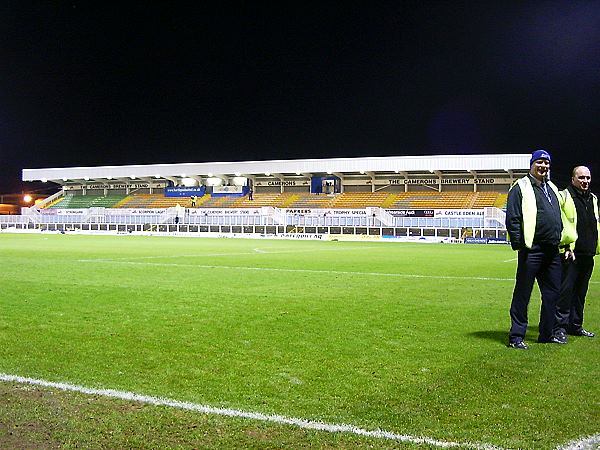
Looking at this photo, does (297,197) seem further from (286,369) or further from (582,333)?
(286,369)

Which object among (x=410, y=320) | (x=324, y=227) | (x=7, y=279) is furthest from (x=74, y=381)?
(x=324, y=227)

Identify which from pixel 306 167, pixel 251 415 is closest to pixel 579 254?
pixel 251 415

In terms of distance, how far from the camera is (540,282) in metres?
6.12

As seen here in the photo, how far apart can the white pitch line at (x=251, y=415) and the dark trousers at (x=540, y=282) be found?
2881 mm

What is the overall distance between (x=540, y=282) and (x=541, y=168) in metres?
1.14

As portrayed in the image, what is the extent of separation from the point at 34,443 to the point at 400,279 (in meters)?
10.6

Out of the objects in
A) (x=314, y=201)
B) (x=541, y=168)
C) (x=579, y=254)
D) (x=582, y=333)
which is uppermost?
(x=541, y=168)

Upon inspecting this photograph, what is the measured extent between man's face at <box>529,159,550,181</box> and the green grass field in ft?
5.37

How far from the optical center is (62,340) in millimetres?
5918

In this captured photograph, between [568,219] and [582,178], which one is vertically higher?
[582,178]

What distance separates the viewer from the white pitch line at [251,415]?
3.28m

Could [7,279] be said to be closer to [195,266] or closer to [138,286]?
[138,286]

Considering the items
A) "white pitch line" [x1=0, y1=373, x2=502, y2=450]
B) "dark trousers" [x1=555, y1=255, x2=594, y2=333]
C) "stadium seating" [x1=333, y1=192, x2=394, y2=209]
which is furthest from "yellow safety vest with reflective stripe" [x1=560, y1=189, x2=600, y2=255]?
"stadium seating" [x1=333, y1=192, x2=394, y2=209]

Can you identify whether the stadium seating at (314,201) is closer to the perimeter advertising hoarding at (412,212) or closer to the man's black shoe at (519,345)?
the perimeter advertising hoarding at (412,212)
